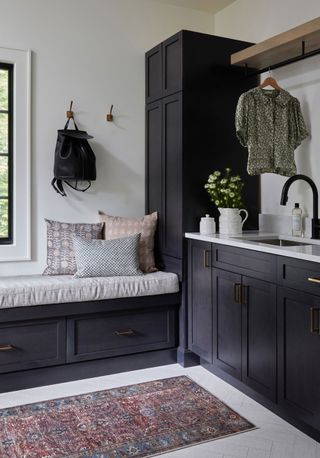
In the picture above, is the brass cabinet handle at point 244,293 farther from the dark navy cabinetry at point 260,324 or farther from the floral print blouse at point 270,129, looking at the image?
the floral print blouse at point 270,129

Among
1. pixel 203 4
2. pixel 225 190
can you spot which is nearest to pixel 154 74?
pixel 203 4

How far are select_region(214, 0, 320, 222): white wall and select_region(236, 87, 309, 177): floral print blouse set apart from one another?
0.30ft

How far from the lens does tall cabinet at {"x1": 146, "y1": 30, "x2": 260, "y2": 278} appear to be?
341 centimetres

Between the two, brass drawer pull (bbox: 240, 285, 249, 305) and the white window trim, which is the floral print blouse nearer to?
brass drawer pull (bbox: 240, 285, 249, 305)

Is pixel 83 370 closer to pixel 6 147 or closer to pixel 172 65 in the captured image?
pixel 6 147

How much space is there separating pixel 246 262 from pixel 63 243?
140 centimetres

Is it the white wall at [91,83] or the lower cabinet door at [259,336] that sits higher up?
the white wall at [91,83]

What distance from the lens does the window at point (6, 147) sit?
11.6 ft

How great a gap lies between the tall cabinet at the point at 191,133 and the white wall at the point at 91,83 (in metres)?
0.28

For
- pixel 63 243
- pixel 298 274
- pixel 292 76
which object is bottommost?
pixel 298 274

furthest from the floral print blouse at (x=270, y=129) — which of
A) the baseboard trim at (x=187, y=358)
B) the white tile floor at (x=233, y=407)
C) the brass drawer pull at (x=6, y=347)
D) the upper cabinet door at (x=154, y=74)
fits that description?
the brass drawer pull at (x=6, y=347)

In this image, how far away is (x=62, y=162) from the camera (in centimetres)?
354

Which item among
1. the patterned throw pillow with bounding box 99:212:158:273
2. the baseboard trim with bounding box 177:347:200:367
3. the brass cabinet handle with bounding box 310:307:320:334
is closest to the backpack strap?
Answer: the patterned throw pillow with bounding box 99:212:158:273

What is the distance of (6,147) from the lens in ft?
11.7
